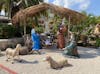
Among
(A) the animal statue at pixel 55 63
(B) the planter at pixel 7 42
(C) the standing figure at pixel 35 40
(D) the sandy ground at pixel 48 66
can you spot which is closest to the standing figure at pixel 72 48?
(D) the sandy ground at pixel 48 66

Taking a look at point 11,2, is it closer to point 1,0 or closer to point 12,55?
point 1,0

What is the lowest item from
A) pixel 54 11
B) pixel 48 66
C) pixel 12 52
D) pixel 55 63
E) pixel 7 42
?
pixel 48 66

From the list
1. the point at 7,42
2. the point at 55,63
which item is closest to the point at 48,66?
the point at 55,63

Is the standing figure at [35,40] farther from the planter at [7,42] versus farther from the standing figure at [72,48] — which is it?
the planter at [7,42]

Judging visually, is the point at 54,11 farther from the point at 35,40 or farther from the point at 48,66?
the point at 48,66

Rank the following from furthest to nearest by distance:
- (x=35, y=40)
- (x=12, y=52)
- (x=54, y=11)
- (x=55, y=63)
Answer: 1. (x=54, y=11)
2. (x=35, y=40)
3. (x=12, y=52)
4. (x=55, y=63)

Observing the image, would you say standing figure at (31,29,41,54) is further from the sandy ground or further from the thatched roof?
the thatched roof

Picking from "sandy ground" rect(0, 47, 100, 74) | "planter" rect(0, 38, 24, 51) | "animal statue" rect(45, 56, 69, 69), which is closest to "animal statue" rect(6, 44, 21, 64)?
"sandy ground" rect(0, 47, 100, 74)

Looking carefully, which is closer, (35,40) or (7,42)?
(35,40)

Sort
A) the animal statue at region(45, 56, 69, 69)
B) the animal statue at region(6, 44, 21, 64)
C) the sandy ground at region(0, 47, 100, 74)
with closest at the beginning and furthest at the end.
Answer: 1. the sandy ground at region(0, 47, 100, 74)
2. the animal statue at region(45, 56, 69, 69)
3. the animal statue at region(6, 44, 21, 64)

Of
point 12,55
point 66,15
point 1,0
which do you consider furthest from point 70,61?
point 1,0

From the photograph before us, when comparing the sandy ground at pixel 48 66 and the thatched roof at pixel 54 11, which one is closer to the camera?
the sandy ground at pixel 48 66

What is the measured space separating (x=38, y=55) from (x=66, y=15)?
Answer: 328 centimetres

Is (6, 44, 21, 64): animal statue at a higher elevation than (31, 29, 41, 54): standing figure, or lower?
lower
